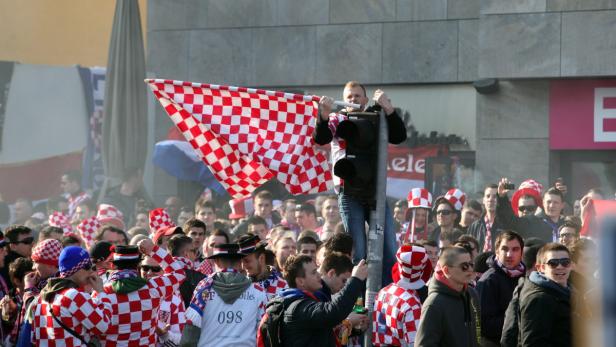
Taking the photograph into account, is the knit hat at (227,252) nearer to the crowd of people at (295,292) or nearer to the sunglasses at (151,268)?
the crowd of people at (295,292)

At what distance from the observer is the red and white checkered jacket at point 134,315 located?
8.52 metres

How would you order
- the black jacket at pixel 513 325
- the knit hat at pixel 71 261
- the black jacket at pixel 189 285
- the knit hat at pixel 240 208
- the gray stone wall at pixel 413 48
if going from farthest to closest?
the gray stone wall at pixel 413 48 < the knit hat at pixel 240 208 < the black jacket at pixel 189 285 < the black jacket at pixel 513 325 < the knit hat at pixel 71 261

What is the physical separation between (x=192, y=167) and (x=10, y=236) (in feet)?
36.1

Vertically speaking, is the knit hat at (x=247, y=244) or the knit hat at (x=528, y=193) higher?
the knit hat at (x=528, y=193)

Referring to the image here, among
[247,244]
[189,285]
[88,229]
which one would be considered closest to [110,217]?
[88,229]

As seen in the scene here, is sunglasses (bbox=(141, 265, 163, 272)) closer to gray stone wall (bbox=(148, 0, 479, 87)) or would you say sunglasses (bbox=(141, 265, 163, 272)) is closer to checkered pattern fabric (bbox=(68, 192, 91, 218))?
checkered pattern fabric (bbox=(68, 192, 91, 218))

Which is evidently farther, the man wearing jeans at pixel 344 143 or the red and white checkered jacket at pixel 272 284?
the red and white checkered jacket at pixel 272 284

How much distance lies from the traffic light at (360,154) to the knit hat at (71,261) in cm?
182

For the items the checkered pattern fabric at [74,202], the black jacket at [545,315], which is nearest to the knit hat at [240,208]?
the checkered pattern fabric at [74,202]

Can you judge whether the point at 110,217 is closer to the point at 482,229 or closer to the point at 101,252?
the point at 482,229

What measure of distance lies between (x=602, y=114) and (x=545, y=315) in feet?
38.7

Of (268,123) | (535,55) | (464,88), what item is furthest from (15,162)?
(268,123)

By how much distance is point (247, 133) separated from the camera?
10.4 metres

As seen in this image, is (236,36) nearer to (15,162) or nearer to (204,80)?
(204,80)
